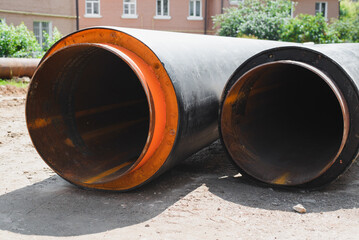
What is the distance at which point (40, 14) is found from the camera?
75.6 feet

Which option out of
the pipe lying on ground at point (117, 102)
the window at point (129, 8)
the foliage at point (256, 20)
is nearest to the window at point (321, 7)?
the foliage at point (256, 20)

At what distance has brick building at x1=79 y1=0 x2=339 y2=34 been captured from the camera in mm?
27656

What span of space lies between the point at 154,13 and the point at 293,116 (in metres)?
23.9

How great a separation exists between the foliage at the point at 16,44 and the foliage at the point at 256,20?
940 centimetres

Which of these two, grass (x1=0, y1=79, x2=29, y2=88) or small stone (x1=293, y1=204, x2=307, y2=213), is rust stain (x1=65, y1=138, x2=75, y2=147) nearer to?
small stone (x1=293, y1=204, x2=307, y2=213)

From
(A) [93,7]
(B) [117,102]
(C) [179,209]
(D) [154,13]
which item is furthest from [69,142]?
(D) [154,13]

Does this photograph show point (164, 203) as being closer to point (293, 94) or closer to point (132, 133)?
point (132, 133)

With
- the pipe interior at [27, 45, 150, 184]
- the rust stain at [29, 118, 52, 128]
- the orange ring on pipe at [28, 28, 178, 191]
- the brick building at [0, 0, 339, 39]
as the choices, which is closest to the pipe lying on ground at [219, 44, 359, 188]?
the orange ring on pipe at [28, 28, 178, 191]

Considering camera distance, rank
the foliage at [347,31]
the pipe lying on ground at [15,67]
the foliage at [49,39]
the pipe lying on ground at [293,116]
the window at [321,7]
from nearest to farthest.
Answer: the pipe lying on ground at [293,116] → the pipe lying on ground at [15,67] → the foliage at [49,39] → the foliage at [347,31] → the window at [321,7]

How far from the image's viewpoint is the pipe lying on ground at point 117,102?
381cm

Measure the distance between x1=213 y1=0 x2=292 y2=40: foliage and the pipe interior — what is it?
51.2ft

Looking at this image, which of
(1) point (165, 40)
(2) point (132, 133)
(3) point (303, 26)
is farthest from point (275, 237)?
(3) point (303, 26)

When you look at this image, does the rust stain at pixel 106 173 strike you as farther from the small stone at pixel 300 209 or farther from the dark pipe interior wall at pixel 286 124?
the small stone at pixel 300 209

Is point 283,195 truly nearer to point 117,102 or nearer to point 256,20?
point 117,102
